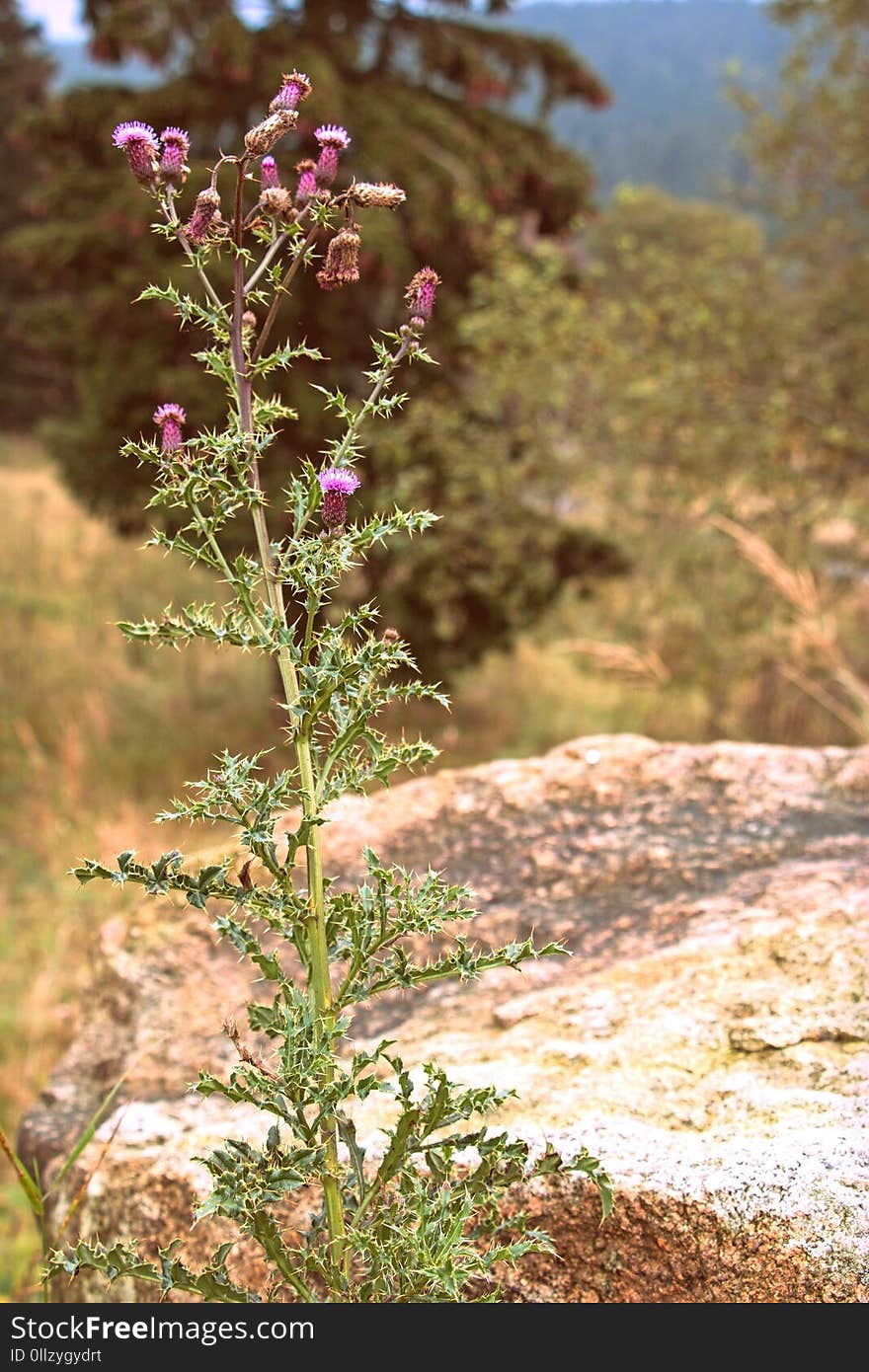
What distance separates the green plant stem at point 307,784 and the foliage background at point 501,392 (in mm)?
5251

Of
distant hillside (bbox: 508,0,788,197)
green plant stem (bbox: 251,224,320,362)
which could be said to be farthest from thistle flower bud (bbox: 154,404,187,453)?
distant hillside (bbox: 508,0,788,197)

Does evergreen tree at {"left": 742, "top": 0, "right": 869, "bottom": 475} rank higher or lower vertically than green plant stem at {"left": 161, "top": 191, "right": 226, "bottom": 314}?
higher

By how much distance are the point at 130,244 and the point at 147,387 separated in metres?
0.90

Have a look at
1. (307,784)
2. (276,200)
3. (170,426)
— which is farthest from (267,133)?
(307,784)

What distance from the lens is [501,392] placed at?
8266 mm

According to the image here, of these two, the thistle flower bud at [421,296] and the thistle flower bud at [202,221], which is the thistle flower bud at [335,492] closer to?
the thistle flower bud at [421,296]

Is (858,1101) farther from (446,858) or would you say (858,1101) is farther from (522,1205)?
(446,858)

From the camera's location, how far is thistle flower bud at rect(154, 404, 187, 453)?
4.80 feet

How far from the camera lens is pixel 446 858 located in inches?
106

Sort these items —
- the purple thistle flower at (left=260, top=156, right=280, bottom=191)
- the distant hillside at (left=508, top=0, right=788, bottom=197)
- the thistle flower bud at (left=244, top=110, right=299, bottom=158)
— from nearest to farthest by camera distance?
the thistle flower bud at (left=244, top=110, right=299, bottom=158) → the purple thistle flower at (left=260, top=156, right=280, bottom=191) → the distant hillside at (left=508, top=0, right=788, bottom=197)

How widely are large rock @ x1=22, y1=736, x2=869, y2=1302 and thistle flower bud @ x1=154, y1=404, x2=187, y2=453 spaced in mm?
1156

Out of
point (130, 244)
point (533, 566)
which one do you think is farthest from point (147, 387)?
point (533, 566)

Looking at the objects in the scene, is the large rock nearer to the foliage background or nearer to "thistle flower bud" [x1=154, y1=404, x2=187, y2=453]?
"thistle flower bud" [x1=154, y1=404, x2=187, y2=453]

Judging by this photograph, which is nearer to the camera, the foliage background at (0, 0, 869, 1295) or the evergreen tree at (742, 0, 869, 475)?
the foliage background at (0, 0, 869, 1295)
